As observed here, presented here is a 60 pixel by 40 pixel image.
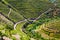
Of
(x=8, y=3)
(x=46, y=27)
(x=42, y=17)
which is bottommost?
(x=46, y=27)

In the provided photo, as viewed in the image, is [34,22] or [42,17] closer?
[34,22]

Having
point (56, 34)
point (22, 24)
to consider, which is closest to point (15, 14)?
point (22, 24)

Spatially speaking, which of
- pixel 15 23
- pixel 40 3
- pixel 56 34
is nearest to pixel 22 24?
pixel 15 23

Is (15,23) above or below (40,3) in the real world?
below

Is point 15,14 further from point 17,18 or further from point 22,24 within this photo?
point 22,24

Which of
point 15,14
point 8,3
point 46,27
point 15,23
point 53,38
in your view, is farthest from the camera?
point 8,3

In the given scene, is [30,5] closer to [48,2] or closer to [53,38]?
[48,2]

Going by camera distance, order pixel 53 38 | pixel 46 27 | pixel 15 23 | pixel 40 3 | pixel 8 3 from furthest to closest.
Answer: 1. pixel 40 3
2. pixel 8 3
3. pixel 15 23
4. pixel 46 27
5. pixel 53 38
